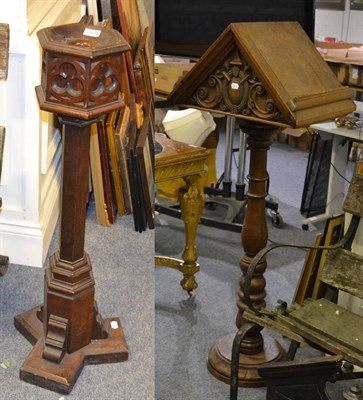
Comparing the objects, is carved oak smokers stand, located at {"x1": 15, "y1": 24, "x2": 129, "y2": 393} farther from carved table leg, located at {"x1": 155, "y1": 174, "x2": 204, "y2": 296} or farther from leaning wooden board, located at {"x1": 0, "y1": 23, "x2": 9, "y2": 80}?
carved table leg, located at {"x1": 155, "y1": 174, "x2": 204, "y2": 296}

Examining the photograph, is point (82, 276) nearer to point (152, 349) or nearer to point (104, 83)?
point (152, 349)

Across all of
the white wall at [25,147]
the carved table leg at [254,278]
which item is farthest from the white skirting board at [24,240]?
the carved table leg at [254,278]

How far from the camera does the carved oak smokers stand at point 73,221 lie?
192cm

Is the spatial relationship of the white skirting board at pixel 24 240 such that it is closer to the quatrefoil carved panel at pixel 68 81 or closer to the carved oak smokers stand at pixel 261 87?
the carved oak smokers stand at pixel 261 87

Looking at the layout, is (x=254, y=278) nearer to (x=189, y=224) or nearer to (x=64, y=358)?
(x=189, y=224)

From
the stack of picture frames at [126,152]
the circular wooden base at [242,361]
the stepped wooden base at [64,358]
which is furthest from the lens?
the stack of picture frames at [126,152]

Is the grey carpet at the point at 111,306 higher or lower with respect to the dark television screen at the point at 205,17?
lower

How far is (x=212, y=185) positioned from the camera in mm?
5027

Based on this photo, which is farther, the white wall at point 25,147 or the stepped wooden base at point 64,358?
the white wall at point 25,147

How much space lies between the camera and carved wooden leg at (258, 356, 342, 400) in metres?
2.39

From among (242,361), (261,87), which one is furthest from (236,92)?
(242,361)

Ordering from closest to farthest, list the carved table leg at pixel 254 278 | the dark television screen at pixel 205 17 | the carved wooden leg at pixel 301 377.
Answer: the carved wooden leg at pixel 301 377
the carved table leg at pixel 254 278
the dark television screen at pixel 205 17

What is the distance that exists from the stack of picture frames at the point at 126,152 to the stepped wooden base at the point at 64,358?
944 millimetres

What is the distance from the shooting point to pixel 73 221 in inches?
83.1
